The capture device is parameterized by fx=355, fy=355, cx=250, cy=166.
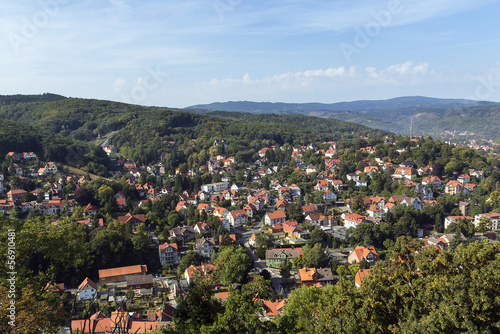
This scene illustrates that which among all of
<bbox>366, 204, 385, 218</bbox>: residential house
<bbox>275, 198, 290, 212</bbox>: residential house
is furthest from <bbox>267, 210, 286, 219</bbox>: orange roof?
<bbox>366, 204, 385, 218</bbox>: residential house

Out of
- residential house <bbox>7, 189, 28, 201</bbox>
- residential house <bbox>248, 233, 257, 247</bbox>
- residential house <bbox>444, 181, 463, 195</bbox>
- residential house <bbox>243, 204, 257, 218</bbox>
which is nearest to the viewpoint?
residential house <bbox>248, 233, 257, 247</bbox>

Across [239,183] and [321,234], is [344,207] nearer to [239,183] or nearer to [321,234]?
[321,234]

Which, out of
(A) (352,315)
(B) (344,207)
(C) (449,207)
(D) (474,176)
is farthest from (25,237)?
(D) (474,176)

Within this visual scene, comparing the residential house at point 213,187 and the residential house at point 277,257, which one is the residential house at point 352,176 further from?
the residential house at point 277,257

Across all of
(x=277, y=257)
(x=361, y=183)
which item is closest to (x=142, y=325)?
(x=277, y=257)

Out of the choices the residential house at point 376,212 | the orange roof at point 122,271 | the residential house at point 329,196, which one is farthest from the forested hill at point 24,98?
the residential house at point 376,212

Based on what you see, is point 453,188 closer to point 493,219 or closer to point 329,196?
point 493,219

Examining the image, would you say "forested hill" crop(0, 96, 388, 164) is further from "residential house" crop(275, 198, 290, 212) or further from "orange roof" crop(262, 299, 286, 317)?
"orange roof" crop(262, 299, 286, 317)
